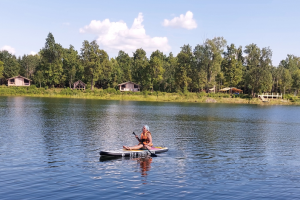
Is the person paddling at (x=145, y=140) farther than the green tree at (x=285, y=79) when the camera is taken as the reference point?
No

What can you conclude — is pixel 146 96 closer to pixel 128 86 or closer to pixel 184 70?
pixel 184 70

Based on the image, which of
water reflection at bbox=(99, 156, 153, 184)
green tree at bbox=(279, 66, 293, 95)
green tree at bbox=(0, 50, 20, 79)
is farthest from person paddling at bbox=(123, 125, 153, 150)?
green tree at bbox=(0, 50, 20, 79)

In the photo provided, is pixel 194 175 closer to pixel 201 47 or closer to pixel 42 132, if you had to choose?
pixel 42 132

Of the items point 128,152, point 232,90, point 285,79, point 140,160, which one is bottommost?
point 140,160

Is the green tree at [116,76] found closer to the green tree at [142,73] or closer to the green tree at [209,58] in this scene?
the green tree at [142,73]

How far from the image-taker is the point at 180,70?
12494 centimetres

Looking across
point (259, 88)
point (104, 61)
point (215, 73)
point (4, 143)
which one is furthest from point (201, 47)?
point (4, 143)

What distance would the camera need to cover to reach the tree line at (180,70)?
A: 121119 millimetres

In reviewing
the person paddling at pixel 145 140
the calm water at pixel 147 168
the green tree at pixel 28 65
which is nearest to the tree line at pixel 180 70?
the green tree at pixel 28 65

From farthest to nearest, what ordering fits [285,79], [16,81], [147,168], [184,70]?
[16,81], [285,79], [184,70], [147,168]

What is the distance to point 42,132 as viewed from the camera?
34594mm

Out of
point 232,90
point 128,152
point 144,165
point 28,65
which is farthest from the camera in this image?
point 28,65

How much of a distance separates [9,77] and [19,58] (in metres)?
21.8

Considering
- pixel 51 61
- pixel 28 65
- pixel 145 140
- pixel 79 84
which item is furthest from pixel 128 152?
pixel 28 65
